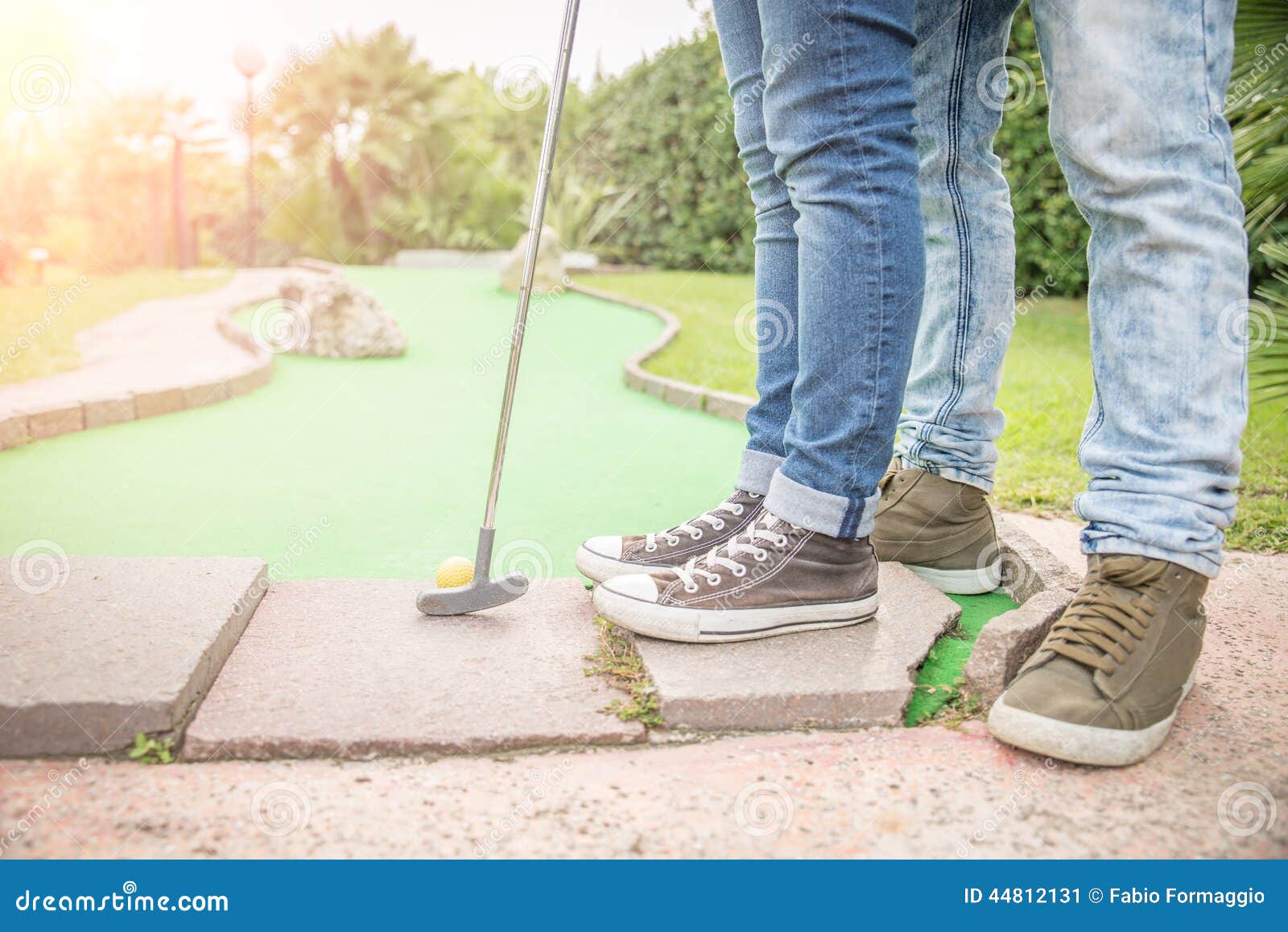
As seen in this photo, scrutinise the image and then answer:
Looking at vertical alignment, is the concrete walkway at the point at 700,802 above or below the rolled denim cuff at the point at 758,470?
below

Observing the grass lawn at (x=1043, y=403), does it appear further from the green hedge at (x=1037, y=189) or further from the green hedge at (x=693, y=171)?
the green hedge at (x=693, y=171)

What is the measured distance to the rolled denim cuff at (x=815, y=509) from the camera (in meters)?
1.40

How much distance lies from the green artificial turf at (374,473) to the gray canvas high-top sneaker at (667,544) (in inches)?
10.1

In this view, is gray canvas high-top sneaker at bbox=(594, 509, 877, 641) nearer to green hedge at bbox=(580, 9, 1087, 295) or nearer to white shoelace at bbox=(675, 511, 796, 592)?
white shoelace at bbox=(675, 511, 796, 592)

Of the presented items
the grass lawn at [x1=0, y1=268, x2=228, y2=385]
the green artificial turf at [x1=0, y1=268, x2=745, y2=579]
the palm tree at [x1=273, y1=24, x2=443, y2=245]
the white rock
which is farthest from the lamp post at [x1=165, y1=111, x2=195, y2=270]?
the green artificial turf at [x1=0, y1=268, x2=745, y2=579]

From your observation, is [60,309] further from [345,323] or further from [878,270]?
[878,270]

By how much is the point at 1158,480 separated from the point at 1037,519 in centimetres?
130

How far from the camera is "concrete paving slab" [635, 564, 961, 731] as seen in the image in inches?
48.9

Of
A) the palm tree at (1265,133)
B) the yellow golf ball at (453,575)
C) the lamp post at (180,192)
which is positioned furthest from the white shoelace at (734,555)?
the lamp post at (180,192)

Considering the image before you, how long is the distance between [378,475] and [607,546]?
1164mm

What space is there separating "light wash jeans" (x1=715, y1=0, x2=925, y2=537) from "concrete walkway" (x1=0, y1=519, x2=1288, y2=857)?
381 mm

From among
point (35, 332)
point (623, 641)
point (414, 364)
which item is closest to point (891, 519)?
point (623, 641)

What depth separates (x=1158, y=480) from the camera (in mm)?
1194

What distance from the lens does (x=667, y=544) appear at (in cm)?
165
